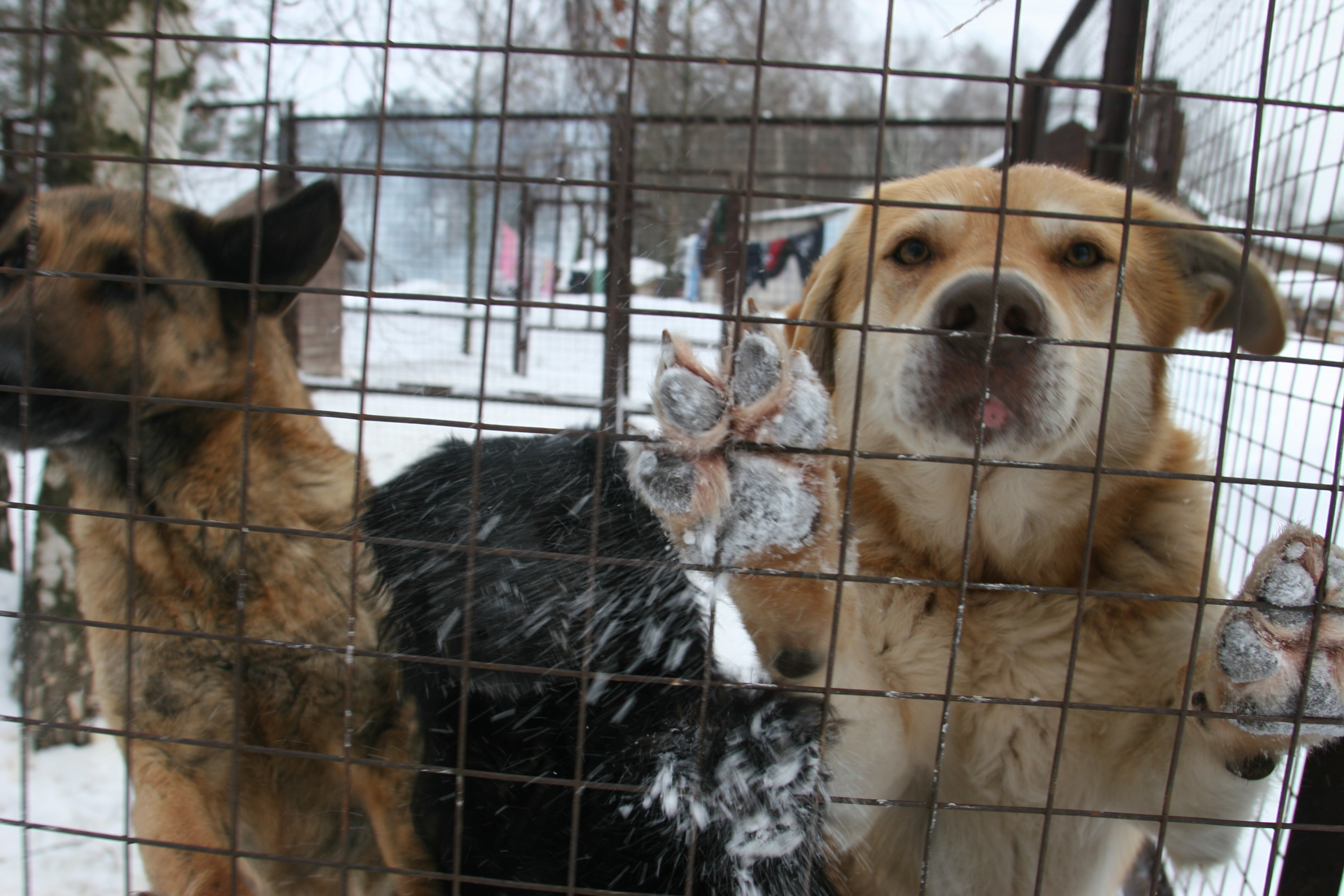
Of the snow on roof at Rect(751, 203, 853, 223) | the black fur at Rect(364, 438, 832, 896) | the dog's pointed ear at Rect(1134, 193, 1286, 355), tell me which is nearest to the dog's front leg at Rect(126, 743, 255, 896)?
the black fur at Rect(364, 438, 832, 896)

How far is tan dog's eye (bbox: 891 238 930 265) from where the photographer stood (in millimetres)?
2033

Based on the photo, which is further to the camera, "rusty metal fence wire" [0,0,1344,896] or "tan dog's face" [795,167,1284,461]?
"tan dog's face" [795,167,1284,461]

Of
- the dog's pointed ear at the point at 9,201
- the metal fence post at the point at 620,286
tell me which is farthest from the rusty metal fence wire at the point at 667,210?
the dog's pointed ear at the point at 9,201

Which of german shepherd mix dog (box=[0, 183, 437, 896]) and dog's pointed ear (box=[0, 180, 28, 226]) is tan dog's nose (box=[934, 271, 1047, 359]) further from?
dog's pointed ear (box=[0, 180, 28, 226])

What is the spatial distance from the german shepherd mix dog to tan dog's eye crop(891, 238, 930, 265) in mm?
1581

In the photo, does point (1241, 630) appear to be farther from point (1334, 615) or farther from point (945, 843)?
point (945, 843)

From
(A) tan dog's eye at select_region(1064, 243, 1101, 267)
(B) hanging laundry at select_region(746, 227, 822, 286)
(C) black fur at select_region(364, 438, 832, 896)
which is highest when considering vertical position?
(B) hanging laundry at select_region(746, 227, 822, 286)

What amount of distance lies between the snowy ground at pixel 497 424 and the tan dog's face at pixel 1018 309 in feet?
1.00

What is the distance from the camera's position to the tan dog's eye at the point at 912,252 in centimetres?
203

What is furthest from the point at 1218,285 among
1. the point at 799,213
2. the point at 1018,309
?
the point at 799,213

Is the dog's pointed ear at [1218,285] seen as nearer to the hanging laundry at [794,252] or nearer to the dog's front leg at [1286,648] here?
the dog's front leg at [1286,648]

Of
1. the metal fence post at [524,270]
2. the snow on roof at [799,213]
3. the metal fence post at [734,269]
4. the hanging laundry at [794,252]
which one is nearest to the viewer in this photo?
the metal fence post at [734,269]

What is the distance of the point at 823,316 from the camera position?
7.59 ft

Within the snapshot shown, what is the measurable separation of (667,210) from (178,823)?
13.1 ft
